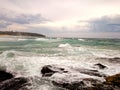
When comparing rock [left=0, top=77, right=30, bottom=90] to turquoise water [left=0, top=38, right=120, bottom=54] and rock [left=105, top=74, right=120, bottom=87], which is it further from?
turquoise water [left=0, top=38, right=120, bottom=54]

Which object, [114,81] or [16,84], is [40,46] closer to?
[16,84]

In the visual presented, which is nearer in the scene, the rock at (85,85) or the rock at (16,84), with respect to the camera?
the rock at (85,85)

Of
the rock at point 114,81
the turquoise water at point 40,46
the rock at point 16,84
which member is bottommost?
the turquoise water at point 40,46

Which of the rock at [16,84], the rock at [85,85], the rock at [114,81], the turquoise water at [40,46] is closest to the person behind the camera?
the rock at [85,85]

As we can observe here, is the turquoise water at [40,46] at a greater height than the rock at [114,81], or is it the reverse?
the rock at [114,81]

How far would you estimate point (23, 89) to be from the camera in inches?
239

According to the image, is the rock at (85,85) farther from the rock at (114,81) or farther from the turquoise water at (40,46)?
the turquoise water at (40,46)

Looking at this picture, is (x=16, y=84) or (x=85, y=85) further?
(x=16, y=84)

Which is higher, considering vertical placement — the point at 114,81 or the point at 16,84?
the point at 114,81

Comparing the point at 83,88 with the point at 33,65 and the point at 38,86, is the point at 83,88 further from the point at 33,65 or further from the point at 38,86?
the point at 33,65

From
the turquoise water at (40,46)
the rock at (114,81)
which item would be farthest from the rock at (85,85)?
the turquoise water at (40,46)

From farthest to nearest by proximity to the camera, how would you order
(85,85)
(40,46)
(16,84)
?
(40,46)
(16,84)
(85,85)

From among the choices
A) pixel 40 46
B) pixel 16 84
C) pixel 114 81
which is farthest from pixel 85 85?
pixel 40 46

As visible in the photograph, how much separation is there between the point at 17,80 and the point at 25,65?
657cm
